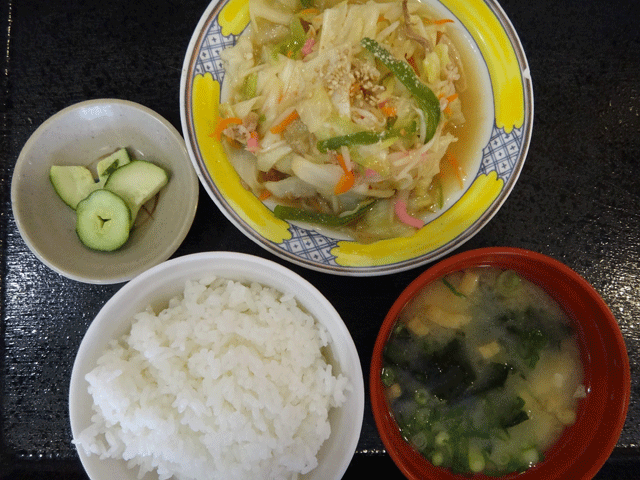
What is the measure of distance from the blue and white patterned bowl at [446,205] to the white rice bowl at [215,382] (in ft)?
0.75

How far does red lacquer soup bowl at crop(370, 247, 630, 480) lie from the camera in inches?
63.8

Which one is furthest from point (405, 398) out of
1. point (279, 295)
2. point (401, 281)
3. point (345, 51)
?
point (345, 51)

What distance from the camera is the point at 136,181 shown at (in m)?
1.93

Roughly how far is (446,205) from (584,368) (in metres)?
0.88

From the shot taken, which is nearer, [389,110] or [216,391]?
[216,391]

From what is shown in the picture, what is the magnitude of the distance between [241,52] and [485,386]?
170 centimetres

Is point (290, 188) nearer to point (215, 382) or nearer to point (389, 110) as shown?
point (389, 110)

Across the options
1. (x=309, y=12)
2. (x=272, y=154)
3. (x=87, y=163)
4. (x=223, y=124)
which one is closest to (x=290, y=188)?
(x=272, y=154)

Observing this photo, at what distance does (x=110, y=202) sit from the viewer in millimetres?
1861

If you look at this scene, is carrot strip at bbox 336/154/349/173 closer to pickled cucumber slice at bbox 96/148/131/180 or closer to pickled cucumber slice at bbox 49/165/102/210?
pickled cucumber slice at bbox 96/148/131/180

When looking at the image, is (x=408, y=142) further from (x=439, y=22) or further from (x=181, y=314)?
(x=181, y=314)

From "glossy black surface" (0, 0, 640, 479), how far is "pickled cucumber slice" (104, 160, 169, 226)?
0.26m

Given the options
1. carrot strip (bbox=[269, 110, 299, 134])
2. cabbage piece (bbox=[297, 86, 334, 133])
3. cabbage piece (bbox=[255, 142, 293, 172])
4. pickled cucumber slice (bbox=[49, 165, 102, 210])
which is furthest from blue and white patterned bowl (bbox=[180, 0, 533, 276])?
pickled cucumber slice (bbox=[49, 165, 102, 210])

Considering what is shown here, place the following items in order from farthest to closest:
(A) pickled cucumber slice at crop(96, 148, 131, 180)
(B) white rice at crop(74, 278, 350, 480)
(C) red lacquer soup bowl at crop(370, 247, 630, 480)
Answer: (A) pickled cucumber slice at crop(96, 148, 131, 180), (C) red lacquer soup bowl at crop(370, 247, 630, 480), (B) white rice at crop(74, 278, 350, 480)
